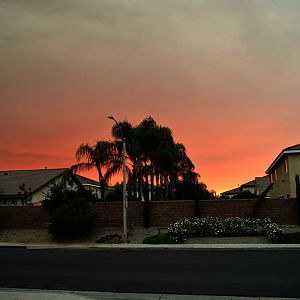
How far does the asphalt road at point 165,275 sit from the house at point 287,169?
18707mm

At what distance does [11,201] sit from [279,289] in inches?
1614

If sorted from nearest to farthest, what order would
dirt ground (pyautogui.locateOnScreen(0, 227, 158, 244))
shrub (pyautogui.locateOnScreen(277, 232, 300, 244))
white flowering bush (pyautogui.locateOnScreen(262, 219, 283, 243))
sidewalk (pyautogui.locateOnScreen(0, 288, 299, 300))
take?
sidewalk (pyautogui.locateOnScreen(0, 288, 299, 300)) → shrub (pyautogui.locateOnScreen(277, 232, 300, 244)) → white flowering bush (pyautogui.locateOnScreen(262, 219, 283, 243)) → dirt ground (pyautogui.locateOnScreen(0, 227, 158, 244))

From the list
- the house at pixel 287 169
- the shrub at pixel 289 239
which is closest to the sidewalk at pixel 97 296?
the shrub at pixel 289 239

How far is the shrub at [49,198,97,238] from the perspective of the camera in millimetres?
28391

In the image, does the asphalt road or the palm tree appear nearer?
the asphalt road

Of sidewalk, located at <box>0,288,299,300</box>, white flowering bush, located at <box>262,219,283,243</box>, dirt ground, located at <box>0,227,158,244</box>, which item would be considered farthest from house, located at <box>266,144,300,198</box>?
sidewalk, located at <box>0,288,299,300</box>

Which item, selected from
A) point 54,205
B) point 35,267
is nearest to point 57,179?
point 54,205

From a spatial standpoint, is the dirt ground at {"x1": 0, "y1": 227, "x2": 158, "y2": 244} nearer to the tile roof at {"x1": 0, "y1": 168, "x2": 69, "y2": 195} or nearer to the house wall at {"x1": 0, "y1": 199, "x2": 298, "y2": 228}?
the house wall at {"x1": 0, "y1": 199, "x2": 298, "y2": 228}

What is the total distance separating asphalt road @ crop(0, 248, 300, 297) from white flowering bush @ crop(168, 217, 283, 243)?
8973mm

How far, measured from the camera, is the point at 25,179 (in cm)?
5194

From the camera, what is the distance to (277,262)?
15.5 metres

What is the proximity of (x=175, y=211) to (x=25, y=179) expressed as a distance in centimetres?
2661

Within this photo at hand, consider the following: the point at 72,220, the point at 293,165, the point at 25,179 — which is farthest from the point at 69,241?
the point at 25,179

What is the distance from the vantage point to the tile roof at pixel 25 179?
47.9 m
